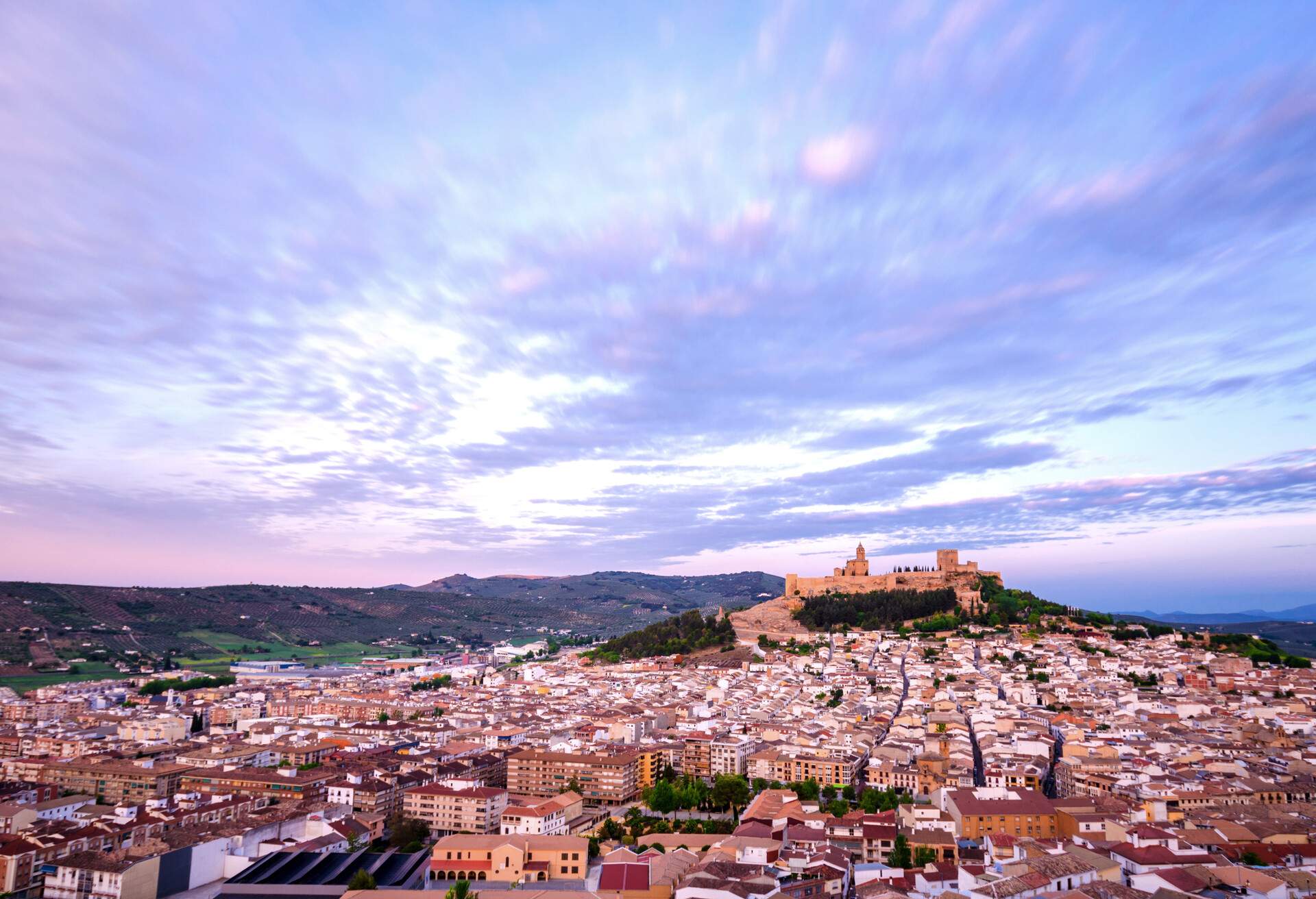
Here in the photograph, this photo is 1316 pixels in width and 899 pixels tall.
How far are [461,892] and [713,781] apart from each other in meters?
13.0

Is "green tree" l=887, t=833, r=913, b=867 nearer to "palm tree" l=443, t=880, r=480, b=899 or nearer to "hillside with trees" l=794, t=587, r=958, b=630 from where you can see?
"palm tree" l=443, t=880, r=480, b=899

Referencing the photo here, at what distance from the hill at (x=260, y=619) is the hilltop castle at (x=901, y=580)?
40753 mm

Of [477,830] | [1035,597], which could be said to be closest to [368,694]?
[477,830]

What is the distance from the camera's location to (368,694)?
46.5 meters

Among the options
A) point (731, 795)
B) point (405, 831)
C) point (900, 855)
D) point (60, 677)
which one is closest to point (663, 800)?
point (731, 795)

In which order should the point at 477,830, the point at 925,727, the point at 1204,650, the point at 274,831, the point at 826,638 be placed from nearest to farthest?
the point at 274,831 < the point at 477,830 < the point at 925,727 < the point at 1204,650 < the point at 826,638

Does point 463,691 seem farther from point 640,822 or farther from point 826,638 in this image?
point 640,822

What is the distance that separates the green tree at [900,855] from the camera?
675 inches

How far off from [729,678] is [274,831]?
28901mm

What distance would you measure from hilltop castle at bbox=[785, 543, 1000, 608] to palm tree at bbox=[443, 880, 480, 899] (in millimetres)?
46690

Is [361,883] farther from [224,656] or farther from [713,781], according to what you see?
[224,656]

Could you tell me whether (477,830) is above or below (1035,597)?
below

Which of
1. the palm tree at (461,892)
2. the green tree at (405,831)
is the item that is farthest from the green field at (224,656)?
the palm tree at (461,892)

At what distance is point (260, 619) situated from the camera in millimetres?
88438
